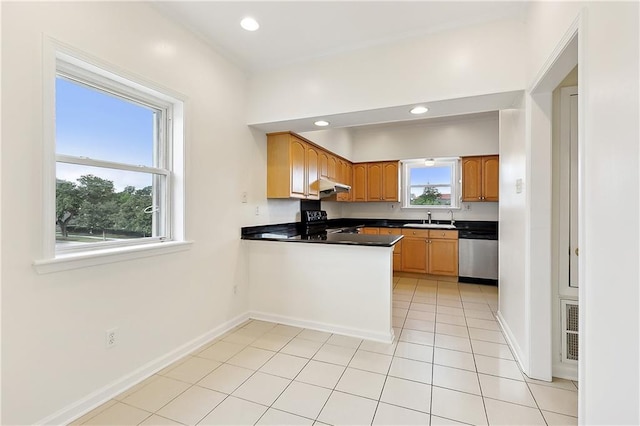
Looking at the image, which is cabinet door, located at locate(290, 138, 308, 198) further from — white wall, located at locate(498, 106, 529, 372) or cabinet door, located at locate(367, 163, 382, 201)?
cabinet door, located at locate(367, 163, 382, 201)

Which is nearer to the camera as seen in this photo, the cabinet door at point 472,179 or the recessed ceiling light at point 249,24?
the recessed ceiling light at point 249,24

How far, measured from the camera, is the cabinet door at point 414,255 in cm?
505

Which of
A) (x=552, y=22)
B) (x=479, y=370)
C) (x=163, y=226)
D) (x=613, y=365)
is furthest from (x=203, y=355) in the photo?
(x=552, y=22)

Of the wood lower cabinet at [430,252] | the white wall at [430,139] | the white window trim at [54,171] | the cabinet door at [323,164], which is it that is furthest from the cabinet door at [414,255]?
the white window trim at [54,171]

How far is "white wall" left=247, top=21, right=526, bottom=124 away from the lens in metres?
2.27

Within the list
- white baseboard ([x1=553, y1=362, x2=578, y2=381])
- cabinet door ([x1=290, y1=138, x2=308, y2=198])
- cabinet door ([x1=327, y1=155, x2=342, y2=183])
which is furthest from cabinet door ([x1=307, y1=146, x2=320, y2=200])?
white baseboard ([x1=553, y1=362, x2=578, y2=381])

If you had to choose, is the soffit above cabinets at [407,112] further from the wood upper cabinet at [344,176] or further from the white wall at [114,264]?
the wood upper cabinet at [344,176]

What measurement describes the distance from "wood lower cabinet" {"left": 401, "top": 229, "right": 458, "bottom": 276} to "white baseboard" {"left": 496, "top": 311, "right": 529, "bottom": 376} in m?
1.82

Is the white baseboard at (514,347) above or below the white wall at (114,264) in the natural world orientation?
below

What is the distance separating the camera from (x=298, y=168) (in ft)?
12.1

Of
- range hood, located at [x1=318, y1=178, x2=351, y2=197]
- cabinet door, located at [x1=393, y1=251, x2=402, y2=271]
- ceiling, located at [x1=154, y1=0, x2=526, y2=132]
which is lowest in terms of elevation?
cabinet door, located at [x1=393, y1=251, x2=402, y2=271]

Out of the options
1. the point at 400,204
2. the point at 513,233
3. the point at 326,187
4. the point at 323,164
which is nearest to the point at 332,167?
the point at 323,164

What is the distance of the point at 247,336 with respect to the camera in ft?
9.25

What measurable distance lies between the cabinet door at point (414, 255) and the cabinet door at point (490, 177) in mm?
1279
